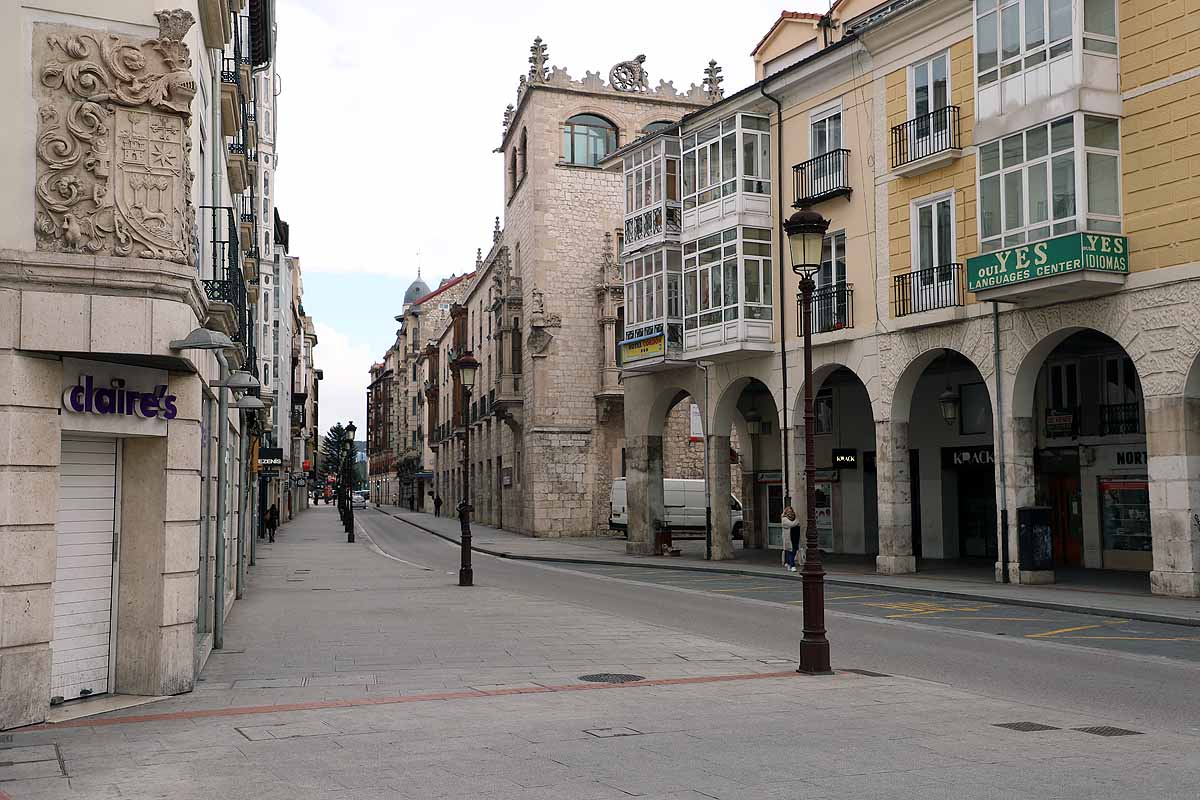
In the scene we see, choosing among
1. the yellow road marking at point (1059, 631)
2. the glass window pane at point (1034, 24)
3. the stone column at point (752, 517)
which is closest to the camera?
the yellow road marking at point (1059, 631)

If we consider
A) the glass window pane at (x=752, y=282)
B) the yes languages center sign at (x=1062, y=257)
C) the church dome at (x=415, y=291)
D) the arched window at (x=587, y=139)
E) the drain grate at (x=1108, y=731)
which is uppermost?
the church dome at (x=415, y=291)

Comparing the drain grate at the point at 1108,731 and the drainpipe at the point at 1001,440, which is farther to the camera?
the drainpipe at the point at 1001,440

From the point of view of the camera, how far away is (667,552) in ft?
120

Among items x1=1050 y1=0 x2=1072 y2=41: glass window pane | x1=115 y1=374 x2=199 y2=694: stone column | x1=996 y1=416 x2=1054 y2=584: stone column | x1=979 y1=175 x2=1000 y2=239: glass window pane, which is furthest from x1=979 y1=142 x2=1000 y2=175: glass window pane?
x1=115 y1=374 x2=199 y2=694: stone column

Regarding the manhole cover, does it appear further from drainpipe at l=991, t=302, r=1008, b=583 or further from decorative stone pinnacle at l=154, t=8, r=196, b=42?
drainpipe at l=991, t=302, r=1008, b=583

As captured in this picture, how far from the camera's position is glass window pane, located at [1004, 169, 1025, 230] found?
75.2ft

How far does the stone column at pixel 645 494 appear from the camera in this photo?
3725cm

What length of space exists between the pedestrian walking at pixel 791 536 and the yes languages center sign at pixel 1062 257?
7720 mm

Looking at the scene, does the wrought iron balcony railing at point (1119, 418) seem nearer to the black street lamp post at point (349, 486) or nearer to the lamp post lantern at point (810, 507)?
the lamp post lantern at point (810, 507)

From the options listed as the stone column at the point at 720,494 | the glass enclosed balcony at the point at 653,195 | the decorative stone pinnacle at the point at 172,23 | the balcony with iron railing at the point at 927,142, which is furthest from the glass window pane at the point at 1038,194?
the decorative stone pinnacle at the point at 172,23

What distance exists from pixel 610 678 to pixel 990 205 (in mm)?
15642

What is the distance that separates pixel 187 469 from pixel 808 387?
688 centimetres

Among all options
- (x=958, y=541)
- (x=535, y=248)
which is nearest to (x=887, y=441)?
(x=958, y=541)

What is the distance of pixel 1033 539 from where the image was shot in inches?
942
